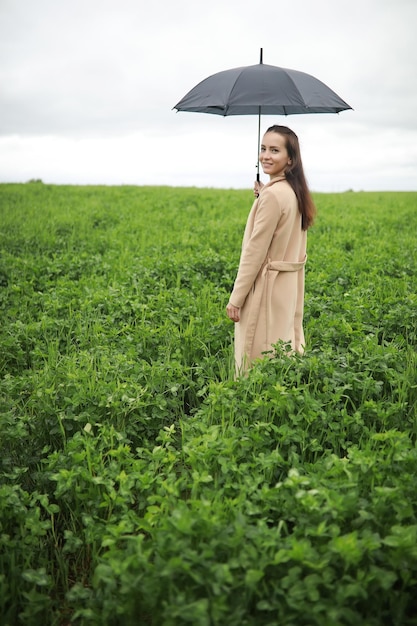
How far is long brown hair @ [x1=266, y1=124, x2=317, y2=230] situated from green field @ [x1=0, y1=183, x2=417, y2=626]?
4.28 ft

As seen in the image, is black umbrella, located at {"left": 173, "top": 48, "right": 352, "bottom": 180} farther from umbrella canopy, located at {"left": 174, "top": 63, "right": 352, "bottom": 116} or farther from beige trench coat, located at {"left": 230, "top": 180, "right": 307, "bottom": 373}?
beige trench coat, located at {"left": 230, "top": 180, "right": 307, "bottom": 373}

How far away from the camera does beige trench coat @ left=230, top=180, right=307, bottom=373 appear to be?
15.6 ft

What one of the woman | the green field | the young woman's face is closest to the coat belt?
the woman

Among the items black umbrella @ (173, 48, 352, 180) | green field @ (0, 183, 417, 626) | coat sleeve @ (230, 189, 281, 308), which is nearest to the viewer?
green field @ (0, 183, 417, 626)

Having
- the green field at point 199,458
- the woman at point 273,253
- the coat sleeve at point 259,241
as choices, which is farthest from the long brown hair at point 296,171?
the green field at point 199,458

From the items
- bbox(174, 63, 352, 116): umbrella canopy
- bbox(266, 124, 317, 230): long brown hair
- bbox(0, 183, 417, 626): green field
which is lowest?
bbox(0, 183, 417, 626): green field

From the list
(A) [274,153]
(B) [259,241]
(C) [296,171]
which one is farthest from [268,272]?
(A) [274,153]

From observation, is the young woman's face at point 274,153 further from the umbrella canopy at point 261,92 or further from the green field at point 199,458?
the green field at point 199,458

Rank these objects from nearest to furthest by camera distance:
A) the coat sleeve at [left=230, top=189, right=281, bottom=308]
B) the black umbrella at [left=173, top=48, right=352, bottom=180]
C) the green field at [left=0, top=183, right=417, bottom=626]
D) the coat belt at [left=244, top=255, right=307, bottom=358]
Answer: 1. the green field at [left=0, top=183, right=417, bottom=626]
2. the coat sleeve at [left=230, top=189, right=281, bottom=308]
3. the coat belt at [left=244, top=255, right=307, bottom=358]
4. the black umbrella at [left=173, top=48, right=352, bottom=180]

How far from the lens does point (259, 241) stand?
480 centimetres

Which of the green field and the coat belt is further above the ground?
the coat belt

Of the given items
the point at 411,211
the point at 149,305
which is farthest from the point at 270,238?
the point at 411,211

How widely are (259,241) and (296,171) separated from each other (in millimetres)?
658

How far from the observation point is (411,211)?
16.5m
